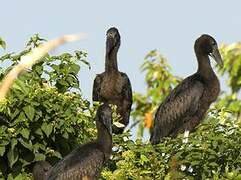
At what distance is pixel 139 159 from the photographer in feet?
29.1

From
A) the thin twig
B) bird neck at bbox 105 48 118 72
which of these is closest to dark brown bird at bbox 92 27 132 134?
bird neck at bbox 105 48 118 72

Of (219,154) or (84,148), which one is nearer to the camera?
(84,148)

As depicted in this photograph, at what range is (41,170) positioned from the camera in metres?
8.48

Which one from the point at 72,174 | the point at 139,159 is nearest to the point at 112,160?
the point at 139,159

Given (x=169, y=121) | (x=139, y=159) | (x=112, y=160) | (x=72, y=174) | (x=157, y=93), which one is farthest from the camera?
(x=157, y=93)

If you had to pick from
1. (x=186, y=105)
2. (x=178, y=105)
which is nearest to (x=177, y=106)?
(x=178, y=105)

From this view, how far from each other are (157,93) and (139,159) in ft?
22.6

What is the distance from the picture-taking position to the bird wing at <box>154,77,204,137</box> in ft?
38.9

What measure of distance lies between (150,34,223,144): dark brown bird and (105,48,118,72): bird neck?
1.32 m

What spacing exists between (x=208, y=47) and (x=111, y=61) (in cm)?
156

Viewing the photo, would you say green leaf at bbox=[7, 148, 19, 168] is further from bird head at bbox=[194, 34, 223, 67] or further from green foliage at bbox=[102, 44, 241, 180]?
→ bird head at bbox=[194, 34, 223, 67]

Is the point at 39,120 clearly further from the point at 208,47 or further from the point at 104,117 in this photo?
the point at 208,47

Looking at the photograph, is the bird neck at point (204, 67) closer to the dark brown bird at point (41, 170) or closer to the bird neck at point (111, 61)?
the bird neck at point (111, 61)

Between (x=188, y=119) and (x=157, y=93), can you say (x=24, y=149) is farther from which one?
(x=157, y=93)
